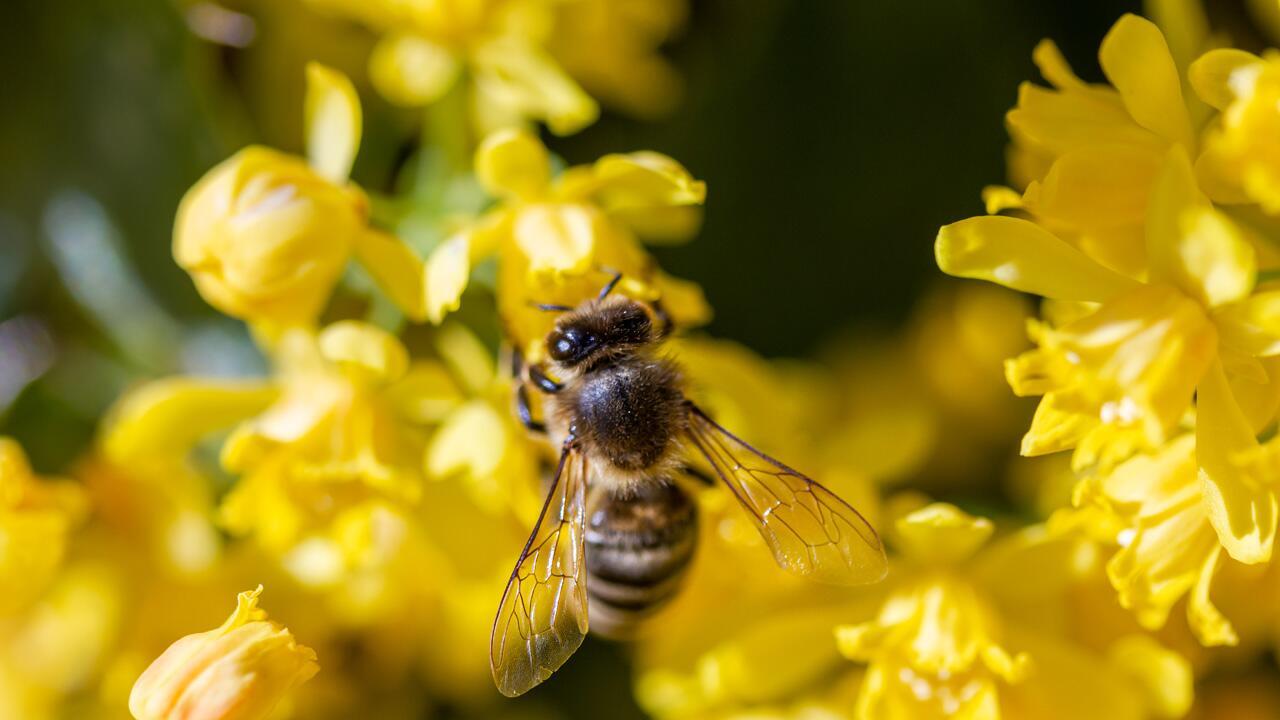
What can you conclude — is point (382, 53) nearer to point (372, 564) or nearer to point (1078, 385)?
point (372, 564)

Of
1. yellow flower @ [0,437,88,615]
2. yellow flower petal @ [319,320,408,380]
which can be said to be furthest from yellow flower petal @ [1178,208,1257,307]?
yellow flower @ [0,437,88,615]

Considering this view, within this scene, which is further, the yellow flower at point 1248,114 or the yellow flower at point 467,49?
the yellow flower at point 467,49

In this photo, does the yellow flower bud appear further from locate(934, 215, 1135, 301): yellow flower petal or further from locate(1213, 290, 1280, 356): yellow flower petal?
locate(1213, 290, 1280, 356): yellow flower petal

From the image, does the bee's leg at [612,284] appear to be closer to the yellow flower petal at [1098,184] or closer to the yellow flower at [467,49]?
the yellow flower at [467,49]

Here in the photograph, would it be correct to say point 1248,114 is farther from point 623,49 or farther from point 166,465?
point 166,465

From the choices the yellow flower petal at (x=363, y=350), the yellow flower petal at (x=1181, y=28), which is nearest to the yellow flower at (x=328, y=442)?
the yellow flower petal at (x=363, y=350)

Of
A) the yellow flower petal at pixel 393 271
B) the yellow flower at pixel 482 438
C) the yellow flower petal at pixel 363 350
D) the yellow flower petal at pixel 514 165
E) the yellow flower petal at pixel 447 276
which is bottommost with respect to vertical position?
the yellow flower at pixel 482 438

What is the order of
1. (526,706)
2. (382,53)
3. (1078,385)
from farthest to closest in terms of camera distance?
1. (526,706)
2. (382,53)
3. (1078,385)

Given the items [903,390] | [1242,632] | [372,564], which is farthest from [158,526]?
[1242,632]
